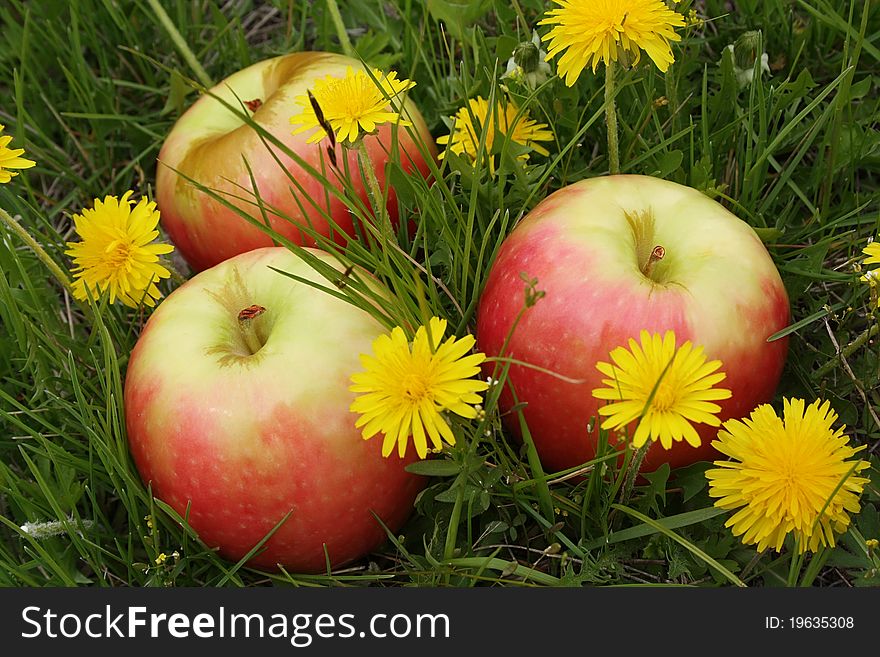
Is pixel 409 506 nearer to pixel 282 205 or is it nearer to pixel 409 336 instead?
pixel 409 336

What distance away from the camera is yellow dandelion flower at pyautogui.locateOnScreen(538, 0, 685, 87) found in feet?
4.36

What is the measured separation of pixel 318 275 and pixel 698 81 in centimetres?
89

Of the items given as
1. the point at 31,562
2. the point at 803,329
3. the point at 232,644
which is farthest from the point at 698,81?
the point at 31,562

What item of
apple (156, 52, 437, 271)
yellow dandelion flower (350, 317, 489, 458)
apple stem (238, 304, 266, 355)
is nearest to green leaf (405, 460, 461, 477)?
yellow dandelion flower (350, 317, 489, 458)

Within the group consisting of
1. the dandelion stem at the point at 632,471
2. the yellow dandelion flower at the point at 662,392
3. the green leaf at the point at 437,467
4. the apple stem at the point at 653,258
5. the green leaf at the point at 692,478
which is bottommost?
the green leaf at the point at 692,478

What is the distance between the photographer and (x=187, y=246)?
1790mm

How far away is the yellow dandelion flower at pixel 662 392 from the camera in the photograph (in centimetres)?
111

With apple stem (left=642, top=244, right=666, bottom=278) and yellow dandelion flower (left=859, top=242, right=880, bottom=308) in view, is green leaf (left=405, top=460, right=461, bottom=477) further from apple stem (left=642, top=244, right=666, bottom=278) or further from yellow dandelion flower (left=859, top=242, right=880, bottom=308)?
yellow dandelion flower (left=859, top=242, right=880, bottom=308)

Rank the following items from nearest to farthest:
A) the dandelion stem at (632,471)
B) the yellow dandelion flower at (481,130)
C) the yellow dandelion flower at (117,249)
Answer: the dandelion stem at (632,471)
the yellow dandelion flower at (117,249)
the yellow dandelion flower at (481,130)

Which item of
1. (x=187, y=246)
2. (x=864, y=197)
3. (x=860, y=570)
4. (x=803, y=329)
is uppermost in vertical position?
(x=187, y=246)

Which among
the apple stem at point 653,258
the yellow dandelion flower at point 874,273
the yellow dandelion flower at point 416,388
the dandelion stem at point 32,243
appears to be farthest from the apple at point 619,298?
the dandelion stem at point 32,243

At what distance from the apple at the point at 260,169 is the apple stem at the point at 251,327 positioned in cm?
21

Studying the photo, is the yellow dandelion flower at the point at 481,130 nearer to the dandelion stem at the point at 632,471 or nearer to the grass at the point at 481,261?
the grass at the point at 481,261

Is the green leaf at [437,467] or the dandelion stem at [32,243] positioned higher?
→ the dandelion stem at [32,243]
